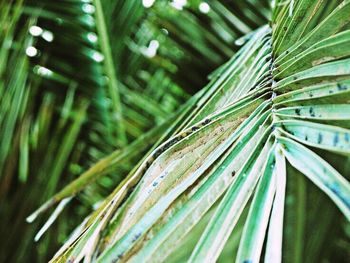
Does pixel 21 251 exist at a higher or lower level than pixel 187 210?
lower

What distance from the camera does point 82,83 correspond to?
0.91 m

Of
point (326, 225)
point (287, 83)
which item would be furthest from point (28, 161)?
point (287, 83)

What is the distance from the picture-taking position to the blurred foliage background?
2.60 ft

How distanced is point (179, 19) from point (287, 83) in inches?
22.8

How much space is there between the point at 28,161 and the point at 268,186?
0.62 metres

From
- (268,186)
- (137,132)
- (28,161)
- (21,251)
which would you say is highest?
(268,186)

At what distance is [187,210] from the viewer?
0.26 meters

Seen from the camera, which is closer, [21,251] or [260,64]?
[260,64]

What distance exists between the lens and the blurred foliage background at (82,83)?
79cm

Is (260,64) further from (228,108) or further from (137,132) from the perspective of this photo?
(137,132)

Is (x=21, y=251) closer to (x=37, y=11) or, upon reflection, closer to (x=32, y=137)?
(x=32, y=137)

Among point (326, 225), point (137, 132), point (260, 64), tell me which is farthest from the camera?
point (137, 132)

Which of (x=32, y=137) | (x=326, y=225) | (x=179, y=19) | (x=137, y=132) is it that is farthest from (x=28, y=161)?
(x=326, y=225)

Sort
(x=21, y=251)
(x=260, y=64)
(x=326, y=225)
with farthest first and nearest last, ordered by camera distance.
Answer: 1. (x=21, y=251)
2. (x=326, y=225)
3. (x=260, y=64)
